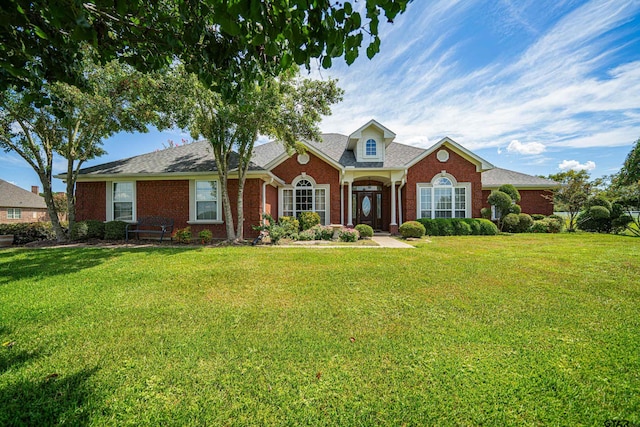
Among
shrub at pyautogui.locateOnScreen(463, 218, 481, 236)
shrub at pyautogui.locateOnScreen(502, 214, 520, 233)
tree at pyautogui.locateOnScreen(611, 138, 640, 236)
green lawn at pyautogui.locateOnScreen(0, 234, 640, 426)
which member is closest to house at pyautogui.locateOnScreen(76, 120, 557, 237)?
shrub at pyautogui.locateOnScreen(463, 218, 481, 236)

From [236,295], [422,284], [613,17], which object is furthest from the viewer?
[613,17]

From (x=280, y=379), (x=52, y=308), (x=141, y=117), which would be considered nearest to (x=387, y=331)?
(x=280, y=379)

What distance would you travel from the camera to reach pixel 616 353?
2.79 meters

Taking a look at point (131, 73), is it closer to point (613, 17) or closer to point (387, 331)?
point (387, 331)

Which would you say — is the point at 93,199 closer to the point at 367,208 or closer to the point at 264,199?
the point at 264,199

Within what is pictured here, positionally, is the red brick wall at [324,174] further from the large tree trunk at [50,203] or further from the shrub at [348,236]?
the large tree trunk at [50,203]

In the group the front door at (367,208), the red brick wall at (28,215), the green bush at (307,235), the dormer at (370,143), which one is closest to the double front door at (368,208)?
the front door at (367,208)

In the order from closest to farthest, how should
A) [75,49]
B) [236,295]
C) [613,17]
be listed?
1. [75,49]
2. [236,295]
3. [613,17]

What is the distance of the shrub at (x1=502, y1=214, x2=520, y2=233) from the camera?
15281mm

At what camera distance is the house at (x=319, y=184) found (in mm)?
12570

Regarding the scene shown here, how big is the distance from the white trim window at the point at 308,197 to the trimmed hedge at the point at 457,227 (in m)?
5.91

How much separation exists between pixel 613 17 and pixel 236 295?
13202mm

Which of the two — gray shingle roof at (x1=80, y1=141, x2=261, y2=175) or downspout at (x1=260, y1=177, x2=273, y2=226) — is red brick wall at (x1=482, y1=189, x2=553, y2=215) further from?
gray shingle roof at (x1=80, y1=141, x2=261, y2=175)

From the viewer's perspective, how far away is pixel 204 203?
12.6 metres
